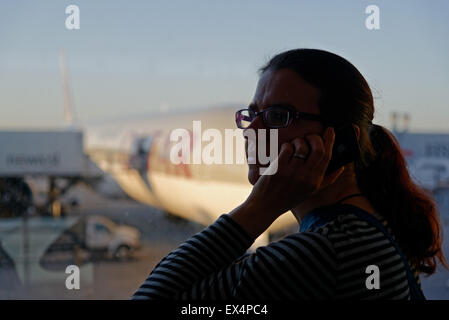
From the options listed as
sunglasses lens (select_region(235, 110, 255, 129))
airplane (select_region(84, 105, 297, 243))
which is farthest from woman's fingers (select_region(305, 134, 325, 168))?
airplane (select_region(84, 105, 297, 243))

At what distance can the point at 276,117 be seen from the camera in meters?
0.57

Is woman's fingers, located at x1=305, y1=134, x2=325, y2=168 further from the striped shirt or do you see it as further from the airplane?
the airplane

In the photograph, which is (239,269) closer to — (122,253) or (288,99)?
(288,99)

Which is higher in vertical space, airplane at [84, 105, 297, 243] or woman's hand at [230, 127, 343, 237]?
woman's hand at [230, 127, 343, 237]

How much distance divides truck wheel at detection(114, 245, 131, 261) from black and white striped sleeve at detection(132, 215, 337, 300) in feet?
7.82

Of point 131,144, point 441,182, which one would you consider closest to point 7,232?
point 441,182

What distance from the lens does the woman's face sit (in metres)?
0.56

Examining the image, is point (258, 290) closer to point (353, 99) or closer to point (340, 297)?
point (340, 297)

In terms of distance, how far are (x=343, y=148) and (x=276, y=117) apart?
0.09m

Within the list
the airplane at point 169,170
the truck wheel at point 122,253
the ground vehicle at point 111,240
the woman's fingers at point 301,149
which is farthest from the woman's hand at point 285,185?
the truck wheel at point 122,253

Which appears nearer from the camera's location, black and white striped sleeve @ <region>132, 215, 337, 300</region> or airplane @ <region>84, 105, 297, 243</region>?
black and white striped sleeve @ <region>132, 215, 337, 300</region>

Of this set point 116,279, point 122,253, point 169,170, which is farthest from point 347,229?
point 169,170

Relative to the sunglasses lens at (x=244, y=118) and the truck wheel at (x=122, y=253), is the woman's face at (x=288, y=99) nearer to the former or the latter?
the sunglasses lens at (x=244, y=118)

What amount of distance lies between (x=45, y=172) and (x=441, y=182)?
9.44ft
